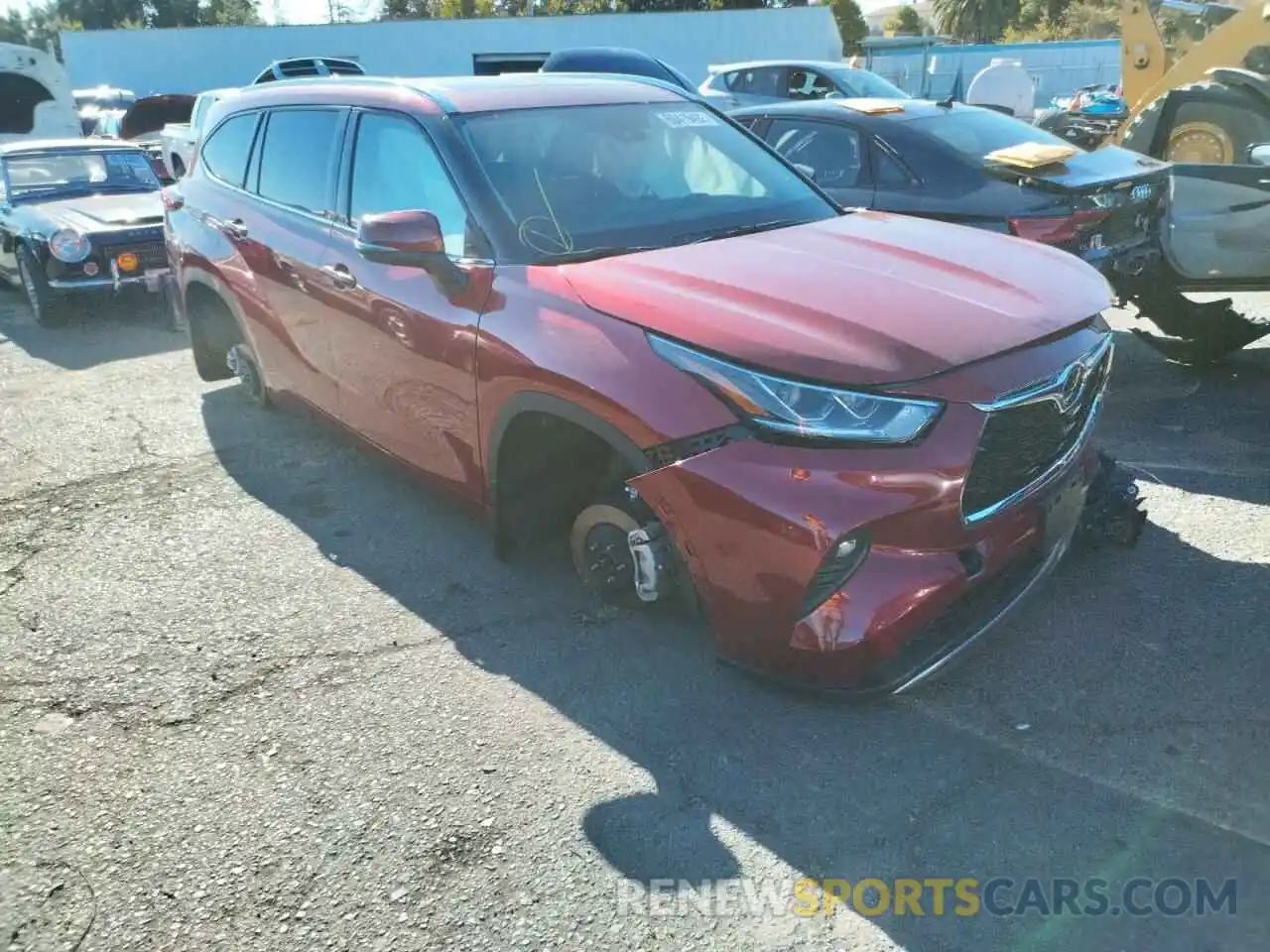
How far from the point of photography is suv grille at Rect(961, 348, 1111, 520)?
2.74 metres

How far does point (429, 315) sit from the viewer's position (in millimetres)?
3617

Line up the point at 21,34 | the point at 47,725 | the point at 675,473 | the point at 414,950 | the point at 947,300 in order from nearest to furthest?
the point at 414,950, the point at 675,473, the point at 947,300, the point at 47,725, the point at 21,34

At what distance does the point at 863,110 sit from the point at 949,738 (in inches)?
191

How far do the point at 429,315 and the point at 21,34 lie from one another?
8151 centimetres

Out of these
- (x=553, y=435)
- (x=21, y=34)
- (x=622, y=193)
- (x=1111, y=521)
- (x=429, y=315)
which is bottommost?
(x=1111, y=521)

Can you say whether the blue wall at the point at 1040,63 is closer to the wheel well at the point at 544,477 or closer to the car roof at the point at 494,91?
the car roof at the point at 494,91

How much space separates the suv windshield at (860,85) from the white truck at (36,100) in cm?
997

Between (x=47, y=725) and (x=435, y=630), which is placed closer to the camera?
(x=47, y=725)

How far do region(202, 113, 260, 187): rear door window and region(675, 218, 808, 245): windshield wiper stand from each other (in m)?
2.73

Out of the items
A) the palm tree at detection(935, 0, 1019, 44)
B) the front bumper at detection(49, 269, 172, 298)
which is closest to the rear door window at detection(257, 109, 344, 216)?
the front bumper at detection(49, 269, 172, 298)

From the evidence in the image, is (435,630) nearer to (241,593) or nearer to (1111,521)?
(241,593)

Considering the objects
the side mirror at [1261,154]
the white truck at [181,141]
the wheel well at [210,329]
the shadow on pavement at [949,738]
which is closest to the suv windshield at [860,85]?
the side mirror at [1261,154]

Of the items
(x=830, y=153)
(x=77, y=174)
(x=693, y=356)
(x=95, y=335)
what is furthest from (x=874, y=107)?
(x=77, y=174)

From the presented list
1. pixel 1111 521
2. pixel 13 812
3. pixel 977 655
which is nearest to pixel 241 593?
pixel 13 812
